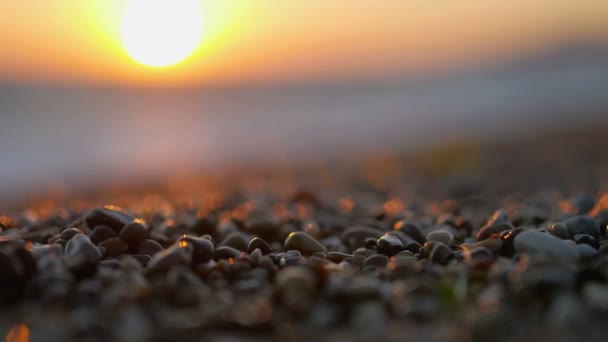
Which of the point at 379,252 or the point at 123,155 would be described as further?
the point at 123,155

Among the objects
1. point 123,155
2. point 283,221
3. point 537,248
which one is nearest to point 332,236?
point 283,221

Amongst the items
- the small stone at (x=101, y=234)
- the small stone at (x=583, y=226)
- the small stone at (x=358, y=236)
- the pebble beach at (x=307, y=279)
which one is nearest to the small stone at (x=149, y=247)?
Answer: the pebble beach at (x=307, y=279)

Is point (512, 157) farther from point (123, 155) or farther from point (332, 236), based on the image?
point (123, 155)

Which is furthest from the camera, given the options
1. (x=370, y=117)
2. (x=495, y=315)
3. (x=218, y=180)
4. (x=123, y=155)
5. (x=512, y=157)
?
(x=370, y=117)

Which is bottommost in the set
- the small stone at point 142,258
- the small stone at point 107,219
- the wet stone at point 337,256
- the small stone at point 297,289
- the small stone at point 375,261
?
the small stone at point 297,289

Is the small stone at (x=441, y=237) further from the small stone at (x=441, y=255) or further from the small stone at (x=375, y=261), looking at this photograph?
the small stone at (x=375, y=261)
